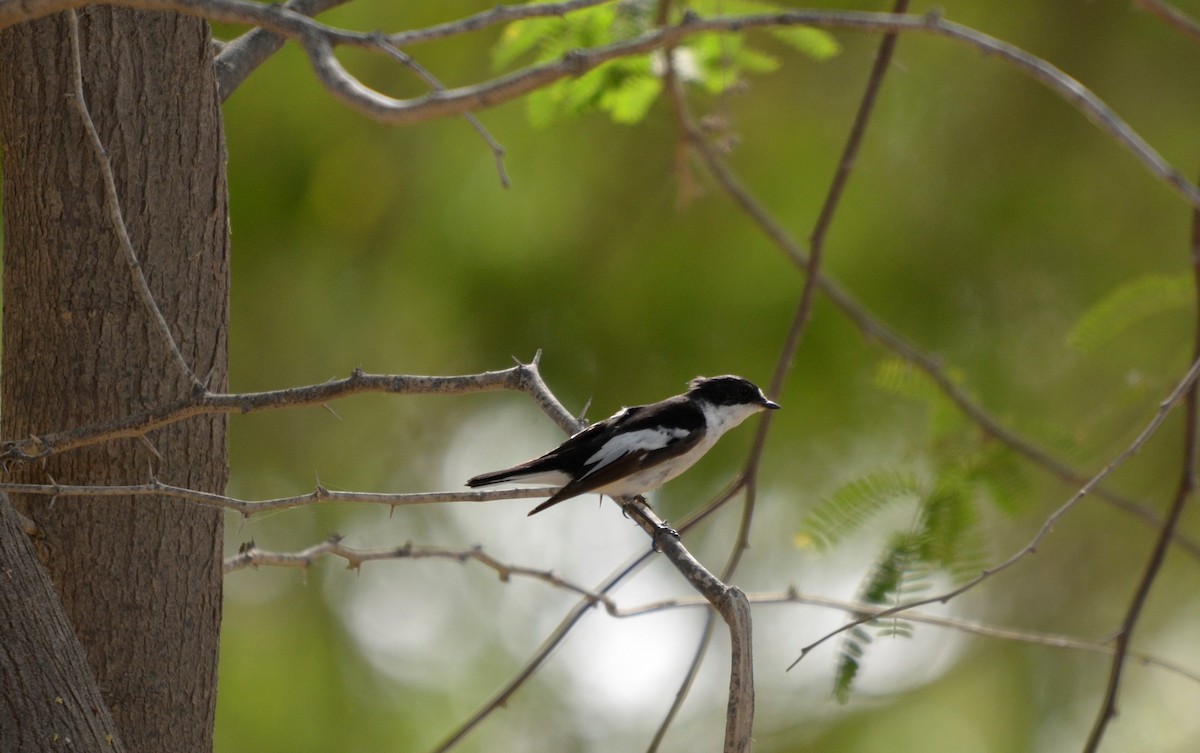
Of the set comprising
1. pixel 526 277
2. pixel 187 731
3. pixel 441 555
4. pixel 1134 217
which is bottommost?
pixel 187 731

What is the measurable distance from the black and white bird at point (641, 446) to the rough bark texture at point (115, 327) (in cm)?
94

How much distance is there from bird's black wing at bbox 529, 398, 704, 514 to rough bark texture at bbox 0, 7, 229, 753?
95 cm

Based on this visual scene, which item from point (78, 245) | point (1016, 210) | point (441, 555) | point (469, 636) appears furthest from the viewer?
point (469, 636)

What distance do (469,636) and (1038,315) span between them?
379 cm

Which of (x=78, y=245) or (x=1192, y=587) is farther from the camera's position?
(x=1192, y=587)

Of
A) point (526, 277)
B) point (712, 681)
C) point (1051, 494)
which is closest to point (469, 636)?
point (712, 681)

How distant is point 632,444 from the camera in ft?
10.8

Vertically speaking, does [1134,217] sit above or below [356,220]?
→ below

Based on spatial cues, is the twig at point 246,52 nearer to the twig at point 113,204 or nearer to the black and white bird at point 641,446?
the twig at point 113,204

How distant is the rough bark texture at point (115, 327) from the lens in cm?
230

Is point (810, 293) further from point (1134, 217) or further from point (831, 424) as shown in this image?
point (1134, 217)

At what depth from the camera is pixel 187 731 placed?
236cm

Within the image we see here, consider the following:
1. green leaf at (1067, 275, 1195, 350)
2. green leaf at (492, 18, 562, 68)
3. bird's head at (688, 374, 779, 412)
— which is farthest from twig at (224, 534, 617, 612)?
green leaf at (1067, 275, 1195, 350)

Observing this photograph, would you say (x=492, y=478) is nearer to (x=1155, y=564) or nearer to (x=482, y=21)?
(x=482, y=21)
